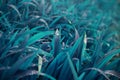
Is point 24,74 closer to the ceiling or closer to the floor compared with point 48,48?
closer to the floor

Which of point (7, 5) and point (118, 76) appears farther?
point (7, 5)

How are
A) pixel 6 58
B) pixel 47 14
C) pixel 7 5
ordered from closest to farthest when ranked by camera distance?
pixel 6 58, pixel 7 5, pixel 47 14

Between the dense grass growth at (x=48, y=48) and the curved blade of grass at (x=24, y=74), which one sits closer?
the curved blade of grass at (x=24, y=74)

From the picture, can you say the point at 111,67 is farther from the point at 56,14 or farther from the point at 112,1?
the point at 112,1

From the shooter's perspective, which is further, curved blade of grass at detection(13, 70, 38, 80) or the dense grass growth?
the dense grass growth

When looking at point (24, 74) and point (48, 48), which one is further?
point (48, 48)

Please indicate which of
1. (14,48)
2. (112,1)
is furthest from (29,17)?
(112,1)

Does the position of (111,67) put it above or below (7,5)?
A: below

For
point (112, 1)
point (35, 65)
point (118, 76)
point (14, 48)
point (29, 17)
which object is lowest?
point (118, 76)
